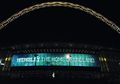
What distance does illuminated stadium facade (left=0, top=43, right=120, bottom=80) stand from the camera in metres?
47.7

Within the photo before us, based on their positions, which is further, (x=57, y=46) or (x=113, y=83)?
(x=57, y=46)

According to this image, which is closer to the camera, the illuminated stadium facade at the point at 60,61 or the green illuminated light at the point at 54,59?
the illuminated stadium facade at the point at 60,61

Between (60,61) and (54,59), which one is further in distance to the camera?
(54,59)

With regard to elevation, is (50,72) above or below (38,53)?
below

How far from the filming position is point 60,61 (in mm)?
50438

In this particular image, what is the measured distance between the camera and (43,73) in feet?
156

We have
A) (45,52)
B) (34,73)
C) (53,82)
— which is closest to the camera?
(53,82)

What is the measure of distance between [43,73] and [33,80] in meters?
2.71

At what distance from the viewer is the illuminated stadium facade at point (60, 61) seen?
157 ft

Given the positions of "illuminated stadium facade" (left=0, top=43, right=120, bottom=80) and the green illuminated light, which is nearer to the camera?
"illuminated stadium facade" (left=0, top=43, right=120, bottom=80)

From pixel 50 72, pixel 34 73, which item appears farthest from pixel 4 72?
pixel 50 72

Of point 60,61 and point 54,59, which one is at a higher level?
point 54,59

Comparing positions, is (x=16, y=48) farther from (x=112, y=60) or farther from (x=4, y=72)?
(x=112, y=60)

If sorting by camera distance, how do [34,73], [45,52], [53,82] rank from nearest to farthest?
[53,82] < [34,73] < [45,52]
